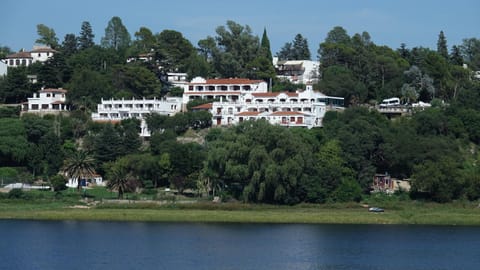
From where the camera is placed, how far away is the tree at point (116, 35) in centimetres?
11850

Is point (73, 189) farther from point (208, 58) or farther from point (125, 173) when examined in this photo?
point (208, 58)

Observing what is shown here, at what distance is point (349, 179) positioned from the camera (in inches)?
2852

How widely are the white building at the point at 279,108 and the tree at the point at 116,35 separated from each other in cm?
2806

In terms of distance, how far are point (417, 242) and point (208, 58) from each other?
5980 cm

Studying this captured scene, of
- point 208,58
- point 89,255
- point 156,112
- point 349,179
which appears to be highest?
point 208,58

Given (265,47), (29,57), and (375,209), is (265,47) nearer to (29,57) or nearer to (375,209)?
(29,57)

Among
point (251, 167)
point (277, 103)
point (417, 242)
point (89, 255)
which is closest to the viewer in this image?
point (89, 255)

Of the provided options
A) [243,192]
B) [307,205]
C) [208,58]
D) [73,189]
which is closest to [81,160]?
[73,189]

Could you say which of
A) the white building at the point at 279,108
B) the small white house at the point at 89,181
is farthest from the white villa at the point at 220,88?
the small white house at the point at 89,181

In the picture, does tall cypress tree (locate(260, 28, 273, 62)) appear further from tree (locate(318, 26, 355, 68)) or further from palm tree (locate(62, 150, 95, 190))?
palm tree (locate(62, 150, 95, 190))

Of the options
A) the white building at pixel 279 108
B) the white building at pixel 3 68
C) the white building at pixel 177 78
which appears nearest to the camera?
the white building at pixel 279 108

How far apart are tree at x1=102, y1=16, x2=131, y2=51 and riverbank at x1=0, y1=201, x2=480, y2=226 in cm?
5131

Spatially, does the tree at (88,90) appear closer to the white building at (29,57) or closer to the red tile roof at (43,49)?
the white building at (29,57)

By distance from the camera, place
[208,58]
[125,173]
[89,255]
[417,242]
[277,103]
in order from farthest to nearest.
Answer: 1. [208,58]
2. [277,103]
3. [125,173]
4. [417,242]
5. [89,255]
